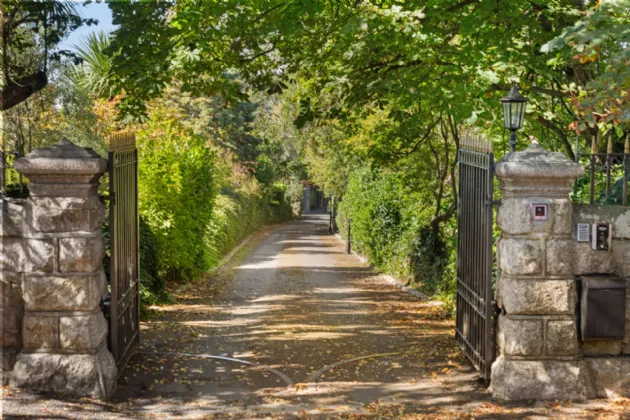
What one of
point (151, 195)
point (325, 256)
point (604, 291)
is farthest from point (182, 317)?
point (325, 256)

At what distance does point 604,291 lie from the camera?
257 inches

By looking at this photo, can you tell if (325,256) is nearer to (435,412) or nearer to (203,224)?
(203,224)

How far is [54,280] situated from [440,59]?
23.8ft

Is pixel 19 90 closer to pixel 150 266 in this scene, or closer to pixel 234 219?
pixel 150 266

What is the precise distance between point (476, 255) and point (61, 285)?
4.28 metres

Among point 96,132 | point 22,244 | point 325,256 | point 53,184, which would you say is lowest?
point 325,256

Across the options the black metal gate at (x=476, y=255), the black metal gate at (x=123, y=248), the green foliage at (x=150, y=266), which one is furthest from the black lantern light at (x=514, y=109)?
the green foliage at (x=150, y=266)

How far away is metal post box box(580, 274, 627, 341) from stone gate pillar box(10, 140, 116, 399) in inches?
180

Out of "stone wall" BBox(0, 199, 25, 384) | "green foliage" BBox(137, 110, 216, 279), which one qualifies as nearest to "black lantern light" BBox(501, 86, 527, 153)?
"stone wall" BBox(0, 199, 25, 384)

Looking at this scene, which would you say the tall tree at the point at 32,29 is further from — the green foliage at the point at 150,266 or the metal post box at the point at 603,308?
the metal post box at the point at 603,308

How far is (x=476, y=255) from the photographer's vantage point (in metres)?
7.61

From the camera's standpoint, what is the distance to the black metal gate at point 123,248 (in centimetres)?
677

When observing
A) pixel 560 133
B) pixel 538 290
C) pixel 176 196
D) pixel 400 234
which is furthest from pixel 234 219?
pixel 538 290

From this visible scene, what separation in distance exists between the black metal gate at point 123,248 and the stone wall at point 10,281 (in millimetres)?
819
